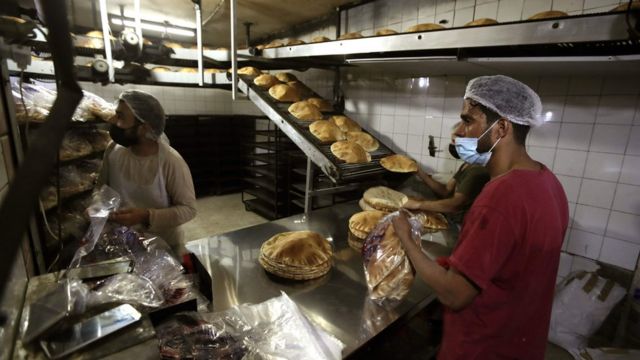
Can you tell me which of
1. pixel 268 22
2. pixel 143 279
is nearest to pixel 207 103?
pixel 268 22

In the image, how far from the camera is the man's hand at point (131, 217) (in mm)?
1333

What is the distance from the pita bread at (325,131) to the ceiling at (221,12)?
1.43 meters

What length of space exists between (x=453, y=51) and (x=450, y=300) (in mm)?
1297

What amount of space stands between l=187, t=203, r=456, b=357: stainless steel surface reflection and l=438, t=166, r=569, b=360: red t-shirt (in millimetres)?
240

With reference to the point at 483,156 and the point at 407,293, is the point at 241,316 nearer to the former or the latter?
the point at 407,293

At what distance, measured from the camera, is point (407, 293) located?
118 centimetres

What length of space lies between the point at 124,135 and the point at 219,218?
10.1ft

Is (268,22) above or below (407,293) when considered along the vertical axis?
above

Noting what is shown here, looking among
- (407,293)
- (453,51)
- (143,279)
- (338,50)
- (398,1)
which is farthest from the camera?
(398,1)

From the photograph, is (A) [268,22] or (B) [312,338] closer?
(B) [312,338]

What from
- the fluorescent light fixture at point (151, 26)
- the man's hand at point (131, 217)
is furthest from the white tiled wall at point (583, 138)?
the fluorescent light fixture at point (151, 26)

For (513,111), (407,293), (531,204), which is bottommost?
(407,293)

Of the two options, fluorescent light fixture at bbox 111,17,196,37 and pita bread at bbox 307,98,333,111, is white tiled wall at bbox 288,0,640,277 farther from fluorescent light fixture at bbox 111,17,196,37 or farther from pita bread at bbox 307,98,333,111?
fluorescent light fixture at bbox 111,17,196,37

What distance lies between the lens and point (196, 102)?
591 cm
